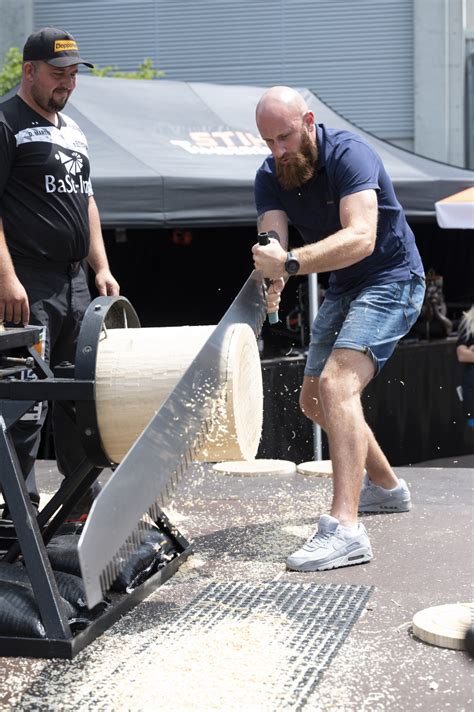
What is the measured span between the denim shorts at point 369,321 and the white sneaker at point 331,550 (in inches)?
28.1

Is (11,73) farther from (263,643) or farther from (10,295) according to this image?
(263,643)

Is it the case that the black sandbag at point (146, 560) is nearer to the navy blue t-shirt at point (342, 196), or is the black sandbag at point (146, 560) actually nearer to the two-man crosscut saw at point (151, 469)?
the two-man crosscut saw at point (151, 469)

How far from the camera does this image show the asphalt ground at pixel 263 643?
3.01 meters

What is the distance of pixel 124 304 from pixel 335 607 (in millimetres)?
1377

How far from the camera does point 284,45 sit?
19.4 m

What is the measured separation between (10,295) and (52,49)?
1.10m

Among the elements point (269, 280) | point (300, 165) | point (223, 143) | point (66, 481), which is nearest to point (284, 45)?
point (223, 143)

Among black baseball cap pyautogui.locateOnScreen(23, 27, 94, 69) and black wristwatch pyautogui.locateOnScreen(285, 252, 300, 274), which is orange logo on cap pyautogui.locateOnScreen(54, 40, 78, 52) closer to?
black baseball cap pyautogui.locateOnScreen(23, 27, 94, 69)

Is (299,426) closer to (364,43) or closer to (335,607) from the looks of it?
(335,607)

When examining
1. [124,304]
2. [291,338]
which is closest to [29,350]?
[124,304]

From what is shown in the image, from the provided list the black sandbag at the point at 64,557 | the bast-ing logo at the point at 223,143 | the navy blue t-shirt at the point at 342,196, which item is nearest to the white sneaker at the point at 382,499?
the navy blue t-shirt at the point at 342,196

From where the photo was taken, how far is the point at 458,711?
2.89 metres

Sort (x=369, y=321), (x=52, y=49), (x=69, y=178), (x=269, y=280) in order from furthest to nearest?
(x=69, y=178) < (x=52, y=49) < (x=369, y=321) < (x=269, y=280)

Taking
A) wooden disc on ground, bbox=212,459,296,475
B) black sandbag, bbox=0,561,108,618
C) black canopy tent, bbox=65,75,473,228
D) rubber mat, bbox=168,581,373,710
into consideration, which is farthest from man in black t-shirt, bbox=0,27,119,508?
black canopy tent, bbox=65,75,473,228
